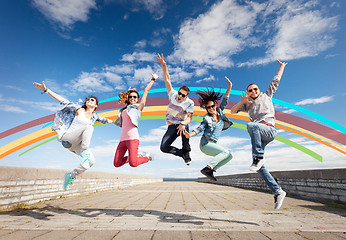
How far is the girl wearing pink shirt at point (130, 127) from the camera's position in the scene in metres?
4.04

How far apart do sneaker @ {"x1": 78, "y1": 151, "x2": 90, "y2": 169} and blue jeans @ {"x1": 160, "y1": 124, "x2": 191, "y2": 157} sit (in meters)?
1.36

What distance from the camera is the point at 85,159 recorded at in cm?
392

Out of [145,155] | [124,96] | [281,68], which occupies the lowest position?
[145,155]

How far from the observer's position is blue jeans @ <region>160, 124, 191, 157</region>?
3.89m

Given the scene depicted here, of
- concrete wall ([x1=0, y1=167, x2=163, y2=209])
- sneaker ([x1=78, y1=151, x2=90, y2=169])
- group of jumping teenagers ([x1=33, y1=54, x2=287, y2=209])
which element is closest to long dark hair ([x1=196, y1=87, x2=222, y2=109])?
group of jumping teenagers ([x1=33, y1=54, x2=287, y2=209])

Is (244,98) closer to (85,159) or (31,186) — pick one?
(85,159)

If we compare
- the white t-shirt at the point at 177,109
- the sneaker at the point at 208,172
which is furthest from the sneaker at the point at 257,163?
the white t-shirt at the point at 177,109

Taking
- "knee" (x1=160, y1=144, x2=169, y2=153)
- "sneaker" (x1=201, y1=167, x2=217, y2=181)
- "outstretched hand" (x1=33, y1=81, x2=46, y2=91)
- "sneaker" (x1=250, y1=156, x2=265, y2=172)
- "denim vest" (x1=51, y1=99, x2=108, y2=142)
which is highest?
"outstretched hand" (x1=33, y1=81, x2=46, y2=91)

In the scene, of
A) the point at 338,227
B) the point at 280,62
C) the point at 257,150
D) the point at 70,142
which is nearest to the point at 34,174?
the point at 70,142

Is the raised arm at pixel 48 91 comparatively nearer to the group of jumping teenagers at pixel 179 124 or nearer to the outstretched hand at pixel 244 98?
the group of jumping teenagers at pixel 179 124

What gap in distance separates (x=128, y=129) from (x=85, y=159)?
0.93 metres

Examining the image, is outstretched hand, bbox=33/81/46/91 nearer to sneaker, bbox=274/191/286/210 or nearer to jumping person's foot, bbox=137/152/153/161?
jumping person's foot, bbox=137/152/153/161

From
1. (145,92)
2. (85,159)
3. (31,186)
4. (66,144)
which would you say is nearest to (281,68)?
(145,92)

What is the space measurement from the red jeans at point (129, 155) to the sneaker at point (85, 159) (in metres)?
0.48
